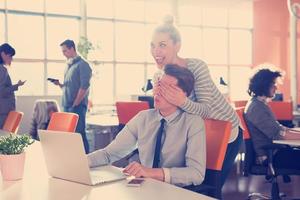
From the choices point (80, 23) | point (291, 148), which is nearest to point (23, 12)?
point (80, 23)

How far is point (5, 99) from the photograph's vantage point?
202 inches

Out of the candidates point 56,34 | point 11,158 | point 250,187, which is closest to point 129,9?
point 56,34

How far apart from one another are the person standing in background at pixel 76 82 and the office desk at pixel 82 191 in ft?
11.7

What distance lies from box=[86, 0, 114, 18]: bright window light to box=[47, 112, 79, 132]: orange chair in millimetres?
6793

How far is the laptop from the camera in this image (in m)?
1.64

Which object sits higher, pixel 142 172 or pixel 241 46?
pixel 241 46

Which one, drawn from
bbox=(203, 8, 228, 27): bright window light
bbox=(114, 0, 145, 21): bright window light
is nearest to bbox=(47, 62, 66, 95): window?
bbox=(114, 0, 145, 21): bright window light

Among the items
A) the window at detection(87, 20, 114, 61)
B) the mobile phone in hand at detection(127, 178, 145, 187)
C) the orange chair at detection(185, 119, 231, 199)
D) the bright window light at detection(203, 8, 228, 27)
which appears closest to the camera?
the mobile phone in hand at detection(127, 178, 145, 187)

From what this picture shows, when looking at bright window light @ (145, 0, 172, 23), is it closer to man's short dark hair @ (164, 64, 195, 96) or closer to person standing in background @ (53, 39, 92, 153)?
person standing in background @ (53, 39, 92, 153)

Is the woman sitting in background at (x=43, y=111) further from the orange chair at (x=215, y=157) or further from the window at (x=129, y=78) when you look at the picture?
the orange chair at (x=215, y=157)

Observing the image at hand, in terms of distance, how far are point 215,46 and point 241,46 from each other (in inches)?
33.8

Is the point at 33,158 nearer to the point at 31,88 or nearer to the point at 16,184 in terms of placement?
the point at 16,184

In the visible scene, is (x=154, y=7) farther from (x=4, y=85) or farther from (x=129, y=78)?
(x=4, y=85)

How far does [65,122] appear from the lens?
310 centimetres
